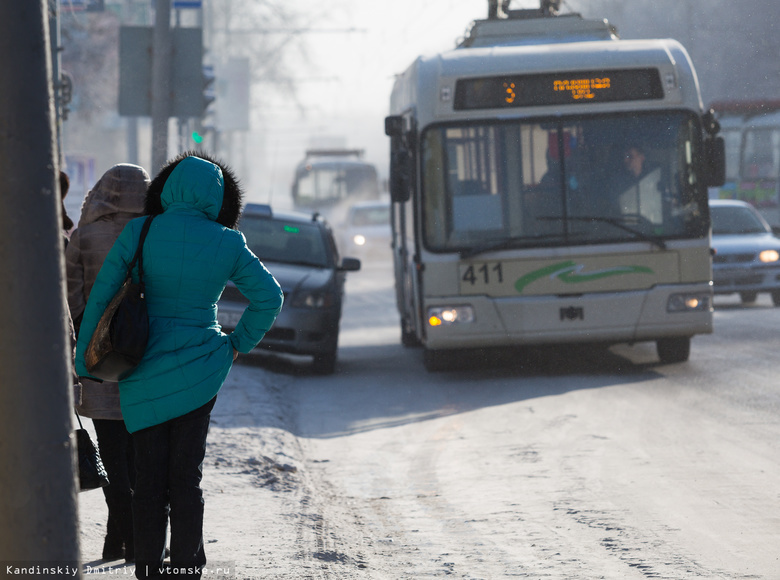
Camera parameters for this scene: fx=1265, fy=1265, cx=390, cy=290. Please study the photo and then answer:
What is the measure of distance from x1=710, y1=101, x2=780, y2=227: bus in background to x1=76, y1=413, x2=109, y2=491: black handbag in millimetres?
29150

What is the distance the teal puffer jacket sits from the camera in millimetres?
4168

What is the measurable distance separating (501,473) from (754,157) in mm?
26668

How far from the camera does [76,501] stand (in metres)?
2.96

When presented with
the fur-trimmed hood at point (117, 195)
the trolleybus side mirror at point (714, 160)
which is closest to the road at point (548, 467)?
the fur-trimmed hood at point (117, 195)

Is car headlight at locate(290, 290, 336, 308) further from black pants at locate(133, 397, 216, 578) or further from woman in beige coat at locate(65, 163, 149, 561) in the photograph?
black pants at locate(133, 397, 216, 578)

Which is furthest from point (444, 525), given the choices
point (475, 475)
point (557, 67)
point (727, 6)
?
point (727, 6)

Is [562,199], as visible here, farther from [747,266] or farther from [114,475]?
[747,266]

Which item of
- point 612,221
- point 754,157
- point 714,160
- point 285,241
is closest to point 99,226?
point 612,221

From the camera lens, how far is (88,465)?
4.43m

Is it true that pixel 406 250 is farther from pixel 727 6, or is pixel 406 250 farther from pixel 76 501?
pixel 727 6

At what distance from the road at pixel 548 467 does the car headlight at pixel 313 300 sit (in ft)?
2.48

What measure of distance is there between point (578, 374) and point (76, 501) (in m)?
9.51

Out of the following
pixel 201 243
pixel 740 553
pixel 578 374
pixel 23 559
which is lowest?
pixel 578 374

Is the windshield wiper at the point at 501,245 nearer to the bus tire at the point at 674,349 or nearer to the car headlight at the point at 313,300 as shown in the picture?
the bus tire at the point at 674,349
